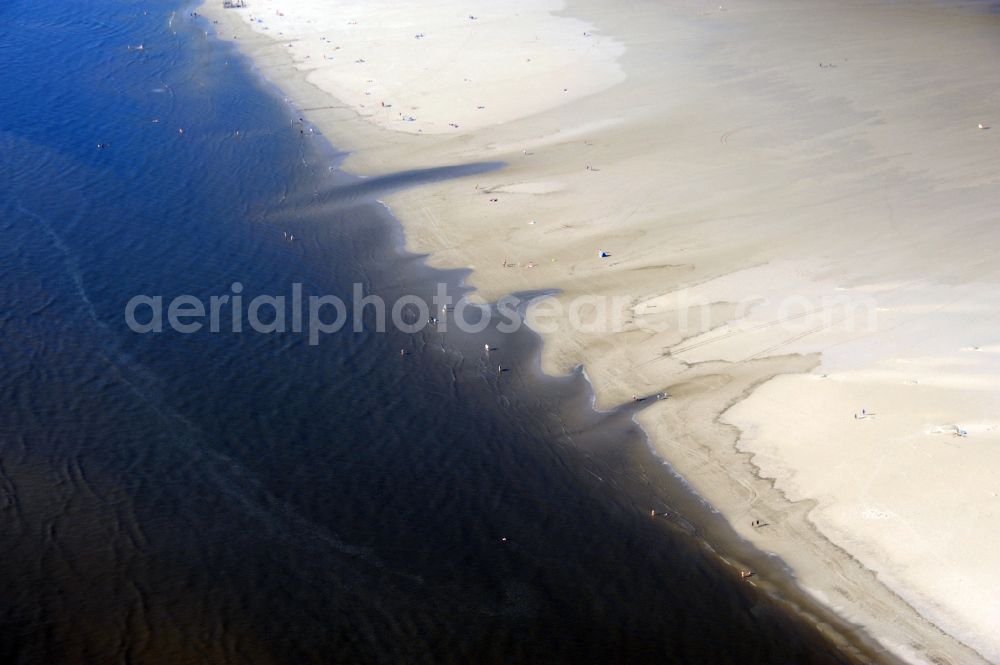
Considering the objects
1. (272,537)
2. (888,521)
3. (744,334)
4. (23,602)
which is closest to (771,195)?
(744,334)

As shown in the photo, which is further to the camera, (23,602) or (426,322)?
(426,322)

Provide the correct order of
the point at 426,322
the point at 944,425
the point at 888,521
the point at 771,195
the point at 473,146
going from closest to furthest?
the point at 888,521 < the point at 944,425 < the point at 426,322 < the point at 771,195 < the point at 473,146

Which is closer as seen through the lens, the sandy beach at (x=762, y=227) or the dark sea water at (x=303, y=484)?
the dark sea water at (x=303, y=484)

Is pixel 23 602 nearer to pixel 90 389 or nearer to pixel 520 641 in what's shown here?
pixel 90 389

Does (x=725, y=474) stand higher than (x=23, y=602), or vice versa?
(x=23, y=602)

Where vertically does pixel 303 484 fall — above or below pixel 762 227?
below

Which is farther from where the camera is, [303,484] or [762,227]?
[762,227]
